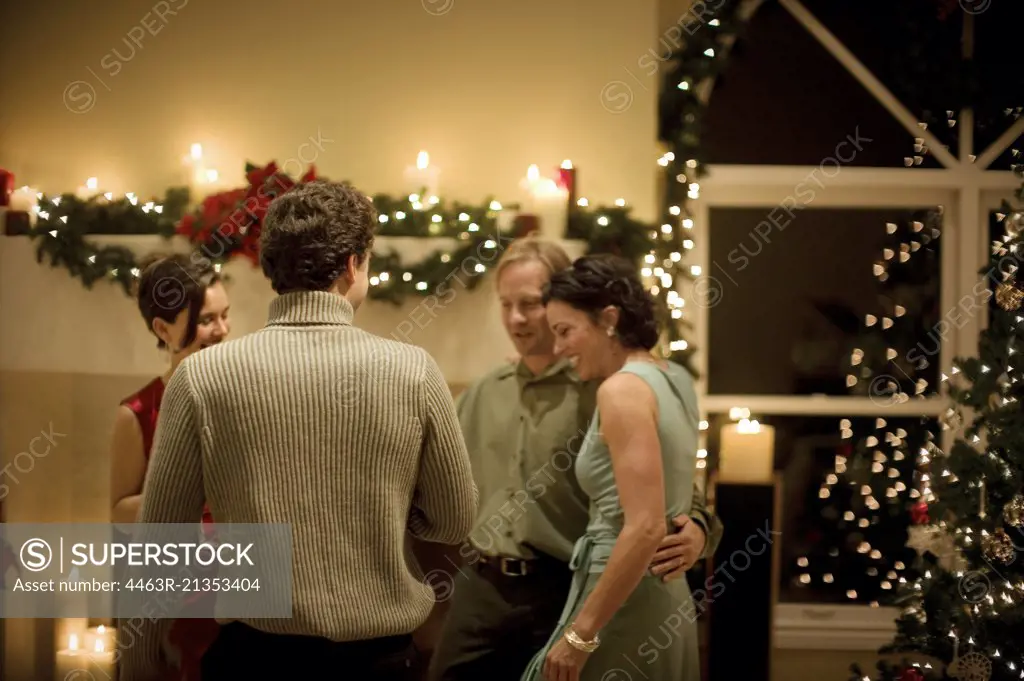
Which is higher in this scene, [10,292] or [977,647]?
[10,292]

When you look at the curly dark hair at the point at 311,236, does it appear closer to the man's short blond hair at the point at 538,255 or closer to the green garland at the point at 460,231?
the man's short blond hair at the point at 538,255

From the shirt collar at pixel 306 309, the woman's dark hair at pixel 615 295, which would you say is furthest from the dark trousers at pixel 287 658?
the woman's dark hair at pixel 615 295

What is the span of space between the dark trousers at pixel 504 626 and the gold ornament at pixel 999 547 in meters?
1.31

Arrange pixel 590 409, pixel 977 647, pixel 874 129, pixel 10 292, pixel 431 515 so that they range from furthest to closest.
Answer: pixel 874 129, pixel 10 292, pixel 977 647, pixel 590 409, pixel 431 515

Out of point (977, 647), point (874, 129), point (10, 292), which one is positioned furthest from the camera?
point (874, 129)

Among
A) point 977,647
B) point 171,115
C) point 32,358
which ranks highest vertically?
point 171,115

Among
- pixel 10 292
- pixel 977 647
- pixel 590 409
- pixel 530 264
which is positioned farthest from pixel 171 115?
pixel 977 647

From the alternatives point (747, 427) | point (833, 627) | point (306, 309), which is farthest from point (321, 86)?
point (833, 627)

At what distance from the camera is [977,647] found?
2.92 meters

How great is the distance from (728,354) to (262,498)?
2.83 m

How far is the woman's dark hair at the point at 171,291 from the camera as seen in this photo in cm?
249

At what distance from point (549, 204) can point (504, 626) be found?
1539 mm

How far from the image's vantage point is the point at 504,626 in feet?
8.41

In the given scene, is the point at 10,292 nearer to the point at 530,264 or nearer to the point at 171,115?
the point at 171,115
